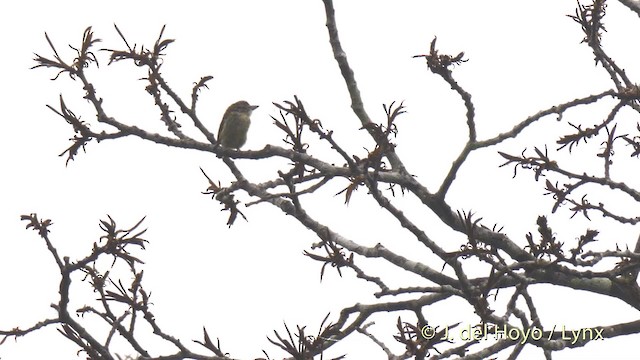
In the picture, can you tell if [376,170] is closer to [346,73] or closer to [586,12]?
[346,73]

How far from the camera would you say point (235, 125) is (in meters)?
11.2

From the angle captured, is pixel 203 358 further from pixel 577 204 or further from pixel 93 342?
pixel 577 204

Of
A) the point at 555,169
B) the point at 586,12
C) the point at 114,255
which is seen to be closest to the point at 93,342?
the point at 114,255

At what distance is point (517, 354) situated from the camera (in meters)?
4.70

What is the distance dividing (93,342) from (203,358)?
2.06 feet

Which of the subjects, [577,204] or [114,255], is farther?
[577,204]

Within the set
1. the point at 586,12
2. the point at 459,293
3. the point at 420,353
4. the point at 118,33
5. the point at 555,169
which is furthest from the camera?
the point at 586,12

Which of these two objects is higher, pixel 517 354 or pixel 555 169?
pixel 555 169

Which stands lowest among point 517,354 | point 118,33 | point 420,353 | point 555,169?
point 420,353

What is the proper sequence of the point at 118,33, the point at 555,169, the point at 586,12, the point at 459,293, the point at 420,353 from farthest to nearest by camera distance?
1. the point at 586,12
2. the point at 555,169
3. the point at 118,33
4. the point at 459,293
5. the point at 420,353

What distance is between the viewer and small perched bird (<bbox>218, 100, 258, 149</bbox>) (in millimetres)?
11180

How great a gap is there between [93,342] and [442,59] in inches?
104

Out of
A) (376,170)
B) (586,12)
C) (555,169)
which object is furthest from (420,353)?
(586,12)

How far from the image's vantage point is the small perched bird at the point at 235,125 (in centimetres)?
1118
